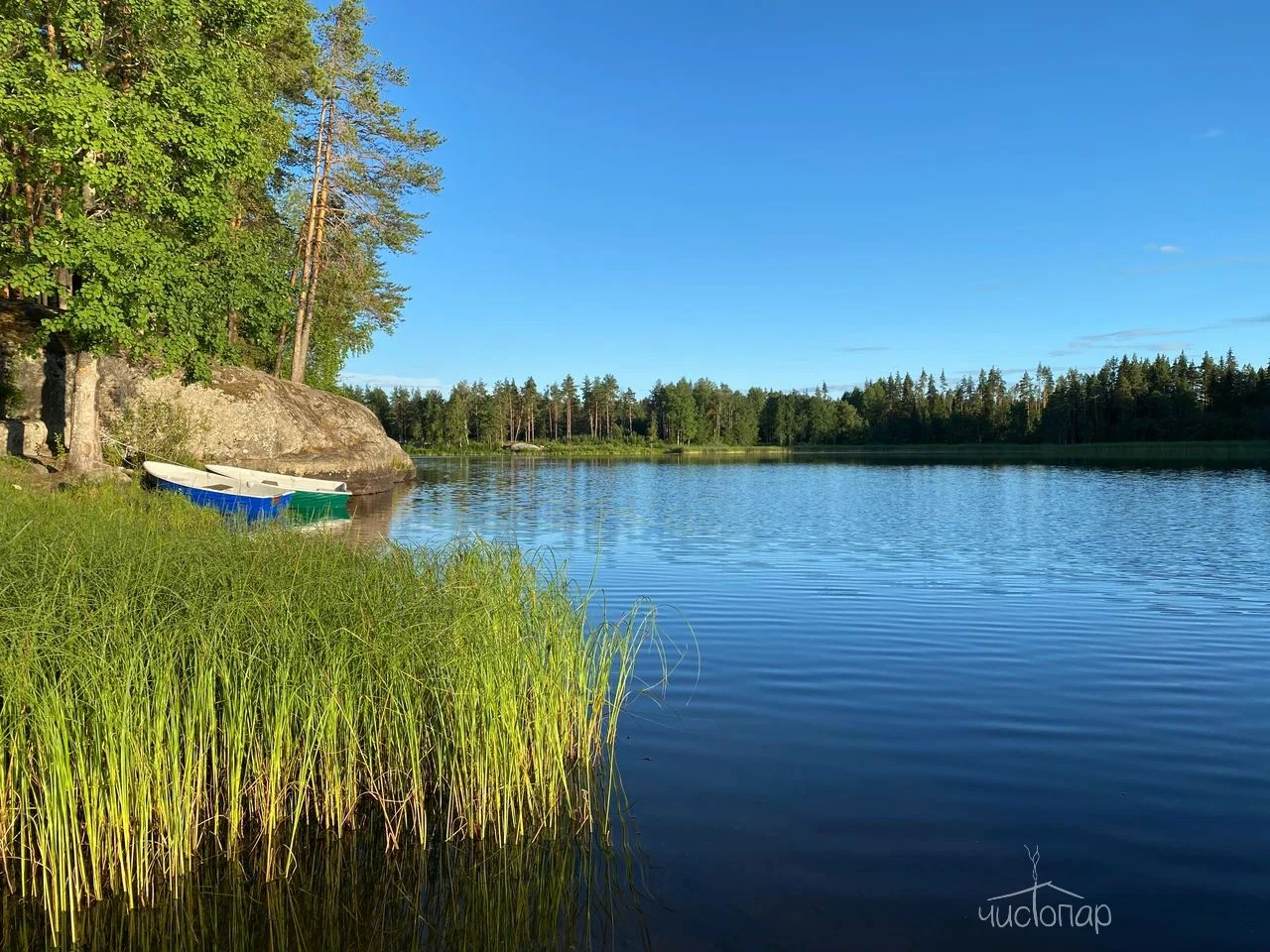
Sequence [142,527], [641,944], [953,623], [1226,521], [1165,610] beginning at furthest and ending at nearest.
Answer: [1226,521]
[1165,610]
[953,623]
[142,527]
[641,944]

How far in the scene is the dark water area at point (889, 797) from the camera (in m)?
4.79

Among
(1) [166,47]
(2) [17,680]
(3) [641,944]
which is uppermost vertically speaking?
(1) [166,47]

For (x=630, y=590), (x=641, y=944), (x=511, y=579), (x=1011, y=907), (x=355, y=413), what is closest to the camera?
(x=641, y=944)

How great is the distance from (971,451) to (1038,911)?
12040 cm

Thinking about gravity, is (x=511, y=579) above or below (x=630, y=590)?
above

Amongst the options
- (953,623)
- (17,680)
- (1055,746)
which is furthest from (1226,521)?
(17,680)

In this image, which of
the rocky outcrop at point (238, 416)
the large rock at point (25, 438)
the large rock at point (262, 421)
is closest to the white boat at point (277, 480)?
the rocky outcrop at point (238, 416)

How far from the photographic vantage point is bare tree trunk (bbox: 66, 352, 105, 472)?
19375 mm

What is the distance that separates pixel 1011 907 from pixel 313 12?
34.1m

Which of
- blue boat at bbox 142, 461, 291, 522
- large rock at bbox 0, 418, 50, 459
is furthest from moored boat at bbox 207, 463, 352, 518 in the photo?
large rock at bbox 0, 418, 50, 459

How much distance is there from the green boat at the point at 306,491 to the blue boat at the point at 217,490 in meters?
0.33

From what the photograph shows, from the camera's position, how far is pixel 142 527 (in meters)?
10.5

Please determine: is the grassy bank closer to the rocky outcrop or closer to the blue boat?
the rocky outcrop

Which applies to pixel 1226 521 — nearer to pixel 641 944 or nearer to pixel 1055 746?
pixel 1055 746
